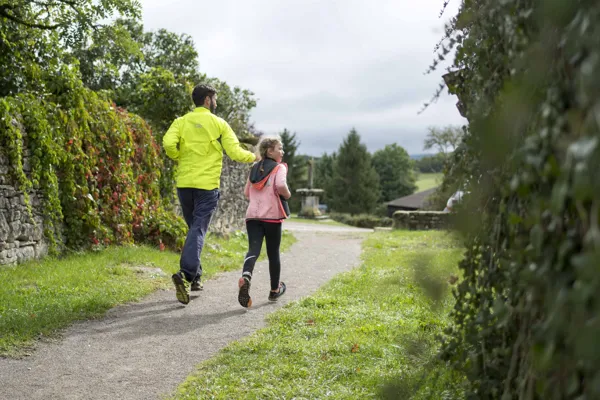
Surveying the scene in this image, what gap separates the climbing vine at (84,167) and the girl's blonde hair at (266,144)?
3446mm

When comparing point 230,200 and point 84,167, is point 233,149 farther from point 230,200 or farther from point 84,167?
point 230,200

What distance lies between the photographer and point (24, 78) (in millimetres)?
10234

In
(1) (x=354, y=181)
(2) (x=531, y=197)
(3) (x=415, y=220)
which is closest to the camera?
(2) (x=531, y=197)

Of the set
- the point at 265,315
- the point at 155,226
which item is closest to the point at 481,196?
the point at 265,315

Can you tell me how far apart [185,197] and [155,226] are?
13.4ft

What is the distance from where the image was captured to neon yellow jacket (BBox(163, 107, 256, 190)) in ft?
21.5

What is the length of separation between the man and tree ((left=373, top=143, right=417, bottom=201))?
72.6 metres

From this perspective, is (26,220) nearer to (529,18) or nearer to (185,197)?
(185,197)

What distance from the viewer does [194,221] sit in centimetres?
654

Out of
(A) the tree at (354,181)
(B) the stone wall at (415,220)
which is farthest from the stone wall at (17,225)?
(A) the tree at (354,181)

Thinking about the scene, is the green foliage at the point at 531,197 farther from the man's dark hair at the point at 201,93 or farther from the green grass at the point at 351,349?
the man's dark hair at the point at 201,93

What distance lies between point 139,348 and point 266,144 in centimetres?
270

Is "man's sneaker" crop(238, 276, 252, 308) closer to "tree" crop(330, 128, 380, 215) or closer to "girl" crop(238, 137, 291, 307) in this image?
"girl" crop(238, 137, 291, 307)

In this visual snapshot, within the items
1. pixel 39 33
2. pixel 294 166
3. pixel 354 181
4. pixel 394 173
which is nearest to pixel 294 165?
pixel 294 166
